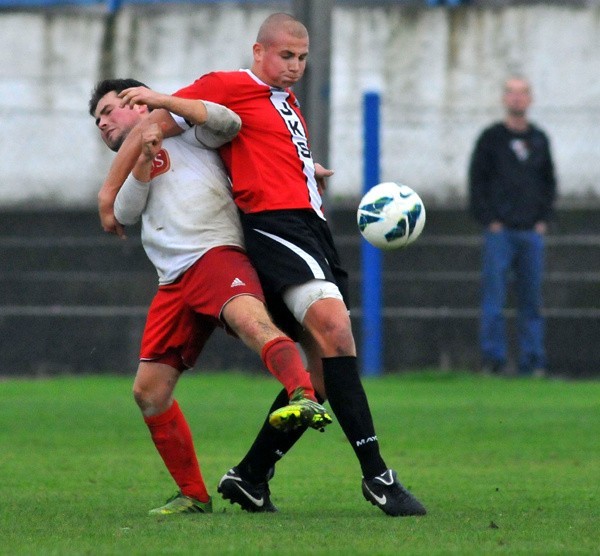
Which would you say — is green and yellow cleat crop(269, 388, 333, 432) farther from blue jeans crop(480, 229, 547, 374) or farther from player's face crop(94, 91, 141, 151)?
blue jeans crop(480, 229, 547, 374)

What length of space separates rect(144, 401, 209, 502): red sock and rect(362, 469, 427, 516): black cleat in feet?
2.68

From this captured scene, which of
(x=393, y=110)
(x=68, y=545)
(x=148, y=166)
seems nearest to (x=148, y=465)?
(x=148, y=166)

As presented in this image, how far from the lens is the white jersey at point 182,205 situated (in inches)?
248

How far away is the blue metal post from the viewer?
46.0ft

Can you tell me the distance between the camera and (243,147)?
20.8 ft

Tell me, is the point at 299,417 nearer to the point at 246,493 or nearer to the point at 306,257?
the point at 306,257

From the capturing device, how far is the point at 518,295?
1365 cm

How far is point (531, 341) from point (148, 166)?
25.4 feet

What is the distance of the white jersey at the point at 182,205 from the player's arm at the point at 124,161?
32 mm

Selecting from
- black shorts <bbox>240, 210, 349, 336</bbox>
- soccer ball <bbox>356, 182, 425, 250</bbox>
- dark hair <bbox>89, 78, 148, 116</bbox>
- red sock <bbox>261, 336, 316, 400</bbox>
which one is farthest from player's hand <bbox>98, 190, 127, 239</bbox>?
soccer ball <bbox>356, 182, 425, 250</bbox>

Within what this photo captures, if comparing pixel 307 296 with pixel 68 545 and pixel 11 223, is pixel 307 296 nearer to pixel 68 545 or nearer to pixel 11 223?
pixel 68 545

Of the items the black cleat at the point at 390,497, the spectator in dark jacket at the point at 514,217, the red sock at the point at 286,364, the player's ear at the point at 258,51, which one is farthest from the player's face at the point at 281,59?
the spectator in dark jacket at the point at 514,217

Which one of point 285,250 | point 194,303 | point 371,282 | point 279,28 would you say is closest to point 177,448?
point 194,303

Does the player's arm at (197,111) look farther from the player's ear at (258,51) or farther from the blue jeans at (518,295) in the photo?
the blue jeans at (518,295)
